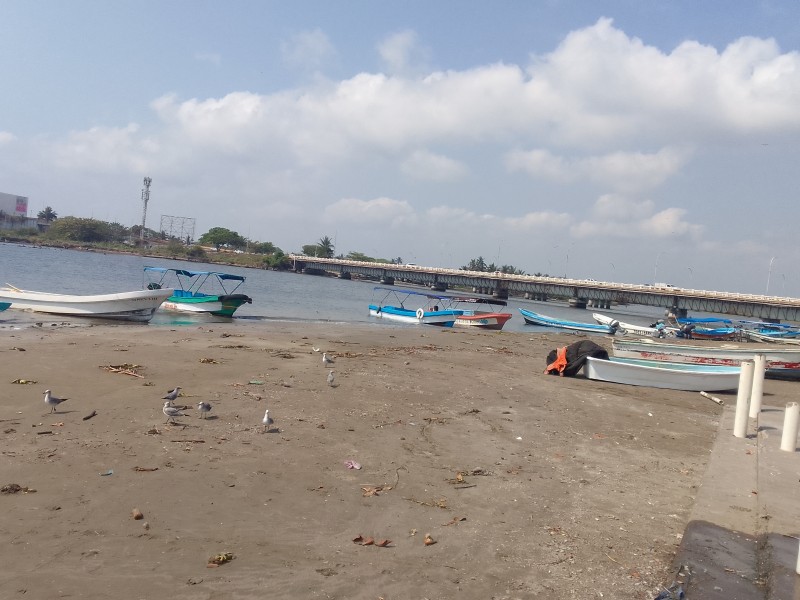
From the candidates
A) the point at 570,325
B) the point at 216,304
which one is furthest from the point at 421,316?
the point at 216,304

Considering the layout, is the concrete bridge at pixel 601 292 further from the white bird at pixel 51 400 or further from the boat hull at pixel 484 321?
the white bird at pixel 51 400

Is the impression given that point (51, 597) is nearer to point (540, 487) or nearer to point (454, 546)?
point (454, 546)

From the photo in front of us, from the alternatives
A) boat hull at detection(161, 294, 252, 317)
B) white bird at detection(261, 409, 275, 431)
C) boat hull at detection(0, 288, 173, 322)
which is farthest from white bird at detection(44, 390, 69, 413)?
boat hull at detection(161, 294, 252, 317)

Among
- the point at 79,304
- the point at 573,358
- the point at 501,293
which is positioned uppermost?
the point at 501,293

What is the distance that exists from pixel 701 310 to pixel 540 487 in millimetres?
96998

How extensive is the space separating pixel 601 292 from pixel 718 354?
87.3m

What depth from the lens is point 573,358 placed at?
19125mm

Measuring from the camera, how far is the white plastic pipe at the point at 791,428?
34.6 ft

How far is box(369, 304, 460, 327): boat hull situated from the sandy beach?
2760 cm

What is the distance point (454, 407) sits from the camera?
1320 centimetres

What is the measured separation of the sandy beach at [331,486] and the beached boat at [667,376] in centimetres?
294

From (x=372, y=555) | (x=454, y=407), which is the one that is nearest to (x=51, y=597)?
(x=372, y=555)

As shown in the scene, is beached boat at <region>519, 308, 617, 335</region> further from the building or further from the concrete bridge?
the building

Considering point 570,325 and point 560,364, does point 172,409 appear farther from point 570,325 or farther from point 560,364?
point 570,325
